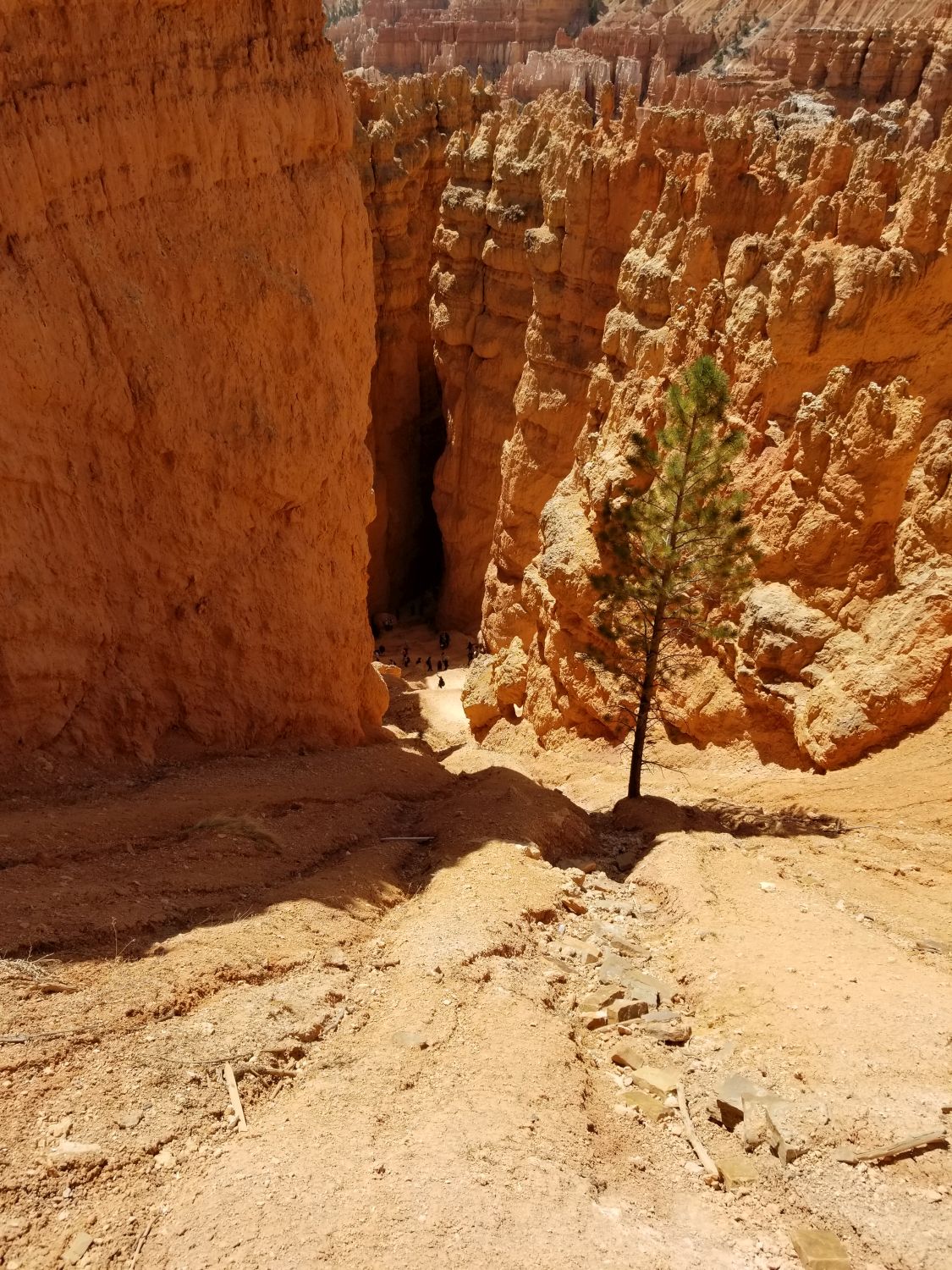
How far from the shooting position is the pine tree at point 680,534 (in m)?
11.9

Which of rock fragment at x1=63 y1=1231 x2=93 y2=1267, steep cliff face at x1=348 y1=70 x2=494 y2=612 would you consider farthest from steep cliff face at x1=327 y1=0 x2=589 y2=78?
rock fragment at x1=63 y1=1231 x2=93 y2=1267

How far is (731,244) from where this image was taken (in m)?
16.3

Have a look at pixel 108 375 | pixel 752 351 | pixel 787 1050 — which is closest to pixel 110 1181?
pixel 787 1050

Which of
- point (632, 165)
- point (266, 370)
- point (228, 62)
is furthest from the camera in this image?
point (632, 165)

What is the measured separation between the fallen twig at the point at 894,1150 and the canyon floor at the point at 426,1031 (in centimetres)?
5

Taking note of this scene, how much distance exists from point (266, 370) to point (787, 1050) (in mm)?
8885

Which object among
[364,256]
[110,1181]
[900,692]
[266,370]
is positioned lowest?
[900,692]

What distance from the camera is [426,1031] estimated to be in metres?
6.54

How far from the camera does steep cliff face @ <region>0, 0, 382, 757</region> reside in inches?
351

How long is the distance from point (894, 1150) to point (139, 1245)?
173 inches

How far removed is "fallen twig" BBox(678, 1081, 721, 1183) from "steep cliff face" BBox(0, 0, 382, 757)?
21.4 ft

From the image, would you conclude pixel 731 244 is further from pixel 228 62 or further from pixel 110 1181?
pixel 110 1181

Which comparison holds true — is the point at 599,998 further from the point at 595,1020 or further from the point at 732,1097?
the point at 732,1097

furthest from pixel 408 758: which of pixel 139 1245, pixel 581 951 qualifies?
pixel 139 1245
